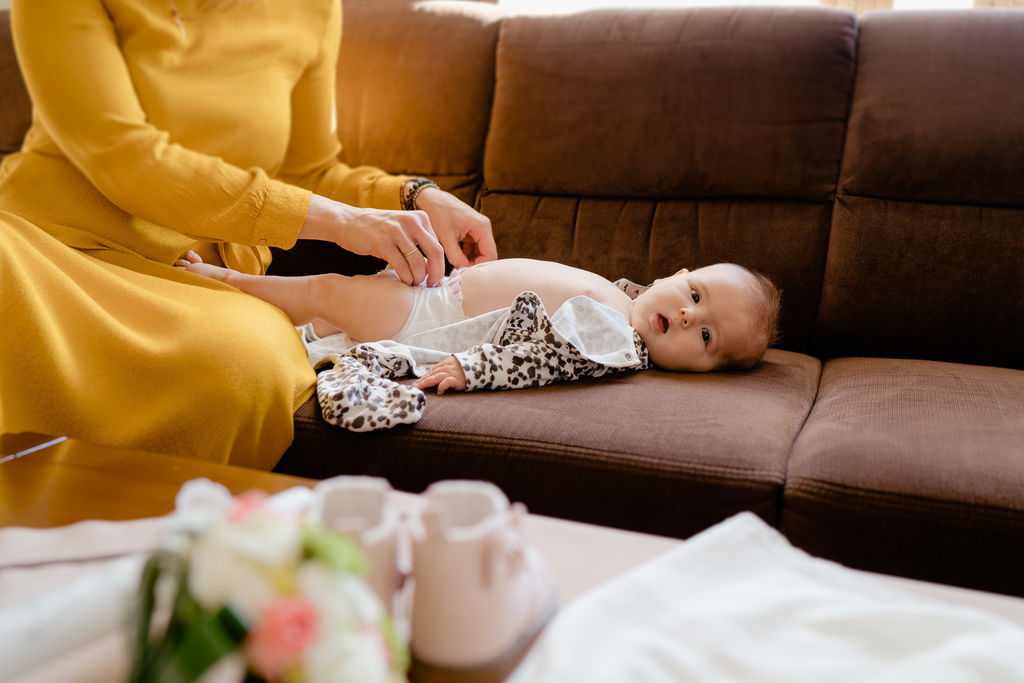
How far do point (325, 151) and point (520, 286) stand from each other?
617 millimetres

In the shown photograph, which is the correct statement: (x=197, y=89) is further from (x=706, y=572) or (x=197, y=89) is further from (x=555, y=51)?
(x=706, y=572)

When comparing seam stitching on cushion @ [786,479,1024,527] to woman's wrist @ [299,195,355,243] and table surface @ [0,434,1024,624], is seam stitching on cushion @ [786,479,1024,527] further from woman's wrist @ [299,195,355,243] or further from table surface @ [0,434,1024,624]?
woman's wrist @ [299,195,355,243]

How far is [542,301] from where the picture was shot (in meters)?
1.68

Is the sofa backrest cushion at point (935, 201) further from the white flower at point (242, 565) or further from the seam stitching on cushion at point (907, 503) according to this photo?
the white flower at point (242, 565)

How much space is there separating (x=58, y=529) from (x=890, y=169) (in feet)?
5.65

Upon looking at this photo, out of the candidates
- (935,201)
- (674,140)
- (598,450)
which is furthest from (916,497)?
(674,140)

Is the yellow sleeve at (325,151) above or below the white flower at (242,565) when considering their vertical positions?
above

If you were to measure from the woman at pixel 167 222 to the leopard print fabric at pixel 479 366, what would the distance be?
87 mm

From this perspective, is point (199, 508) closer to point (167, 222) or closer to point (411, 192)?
point (167, 222)

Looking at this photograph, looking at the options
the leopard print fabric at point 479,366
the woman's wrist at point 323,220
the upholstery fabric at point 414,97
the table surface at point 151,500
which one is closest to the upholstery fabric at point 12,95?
the upholstery fabric at point 414,97

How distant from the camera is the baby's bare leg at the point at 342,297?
1.64m

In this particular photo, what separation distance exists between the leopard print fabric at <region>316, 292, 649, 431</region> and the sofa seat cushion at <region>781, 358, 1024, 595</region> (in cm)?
42

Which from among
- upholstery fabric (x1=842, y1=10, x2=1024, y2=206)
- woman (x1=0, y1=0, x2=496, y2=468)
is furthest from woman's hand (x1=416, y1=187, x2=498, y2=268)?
upholstery fabric (x1=842, y1=10, x2=1024, y2=206)

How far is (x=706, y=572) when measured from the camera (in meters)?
0.73
